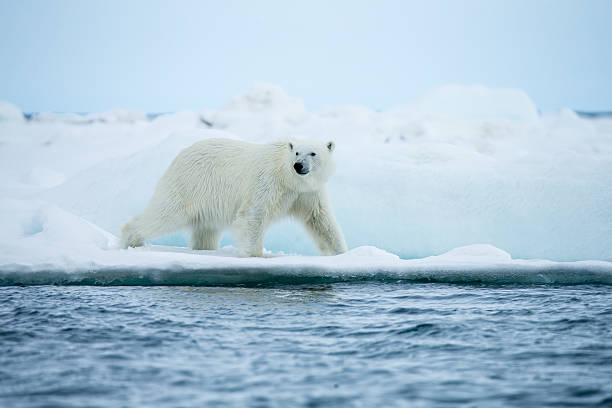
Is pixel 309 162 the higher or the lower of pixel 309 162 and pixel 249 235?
the higher

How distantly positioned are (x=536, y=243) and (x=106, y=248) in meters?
4.44

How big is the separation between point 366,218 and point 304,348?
14.0 ft

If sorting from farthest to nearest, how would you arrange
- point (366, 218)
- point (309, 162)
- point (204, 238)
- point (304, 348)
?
point (366, 218)
point (204, 238)
point (309, 162)
point (304, 348)

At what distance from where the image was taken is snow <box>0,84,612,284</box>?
4453mm

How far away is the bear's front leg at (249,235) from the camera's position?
16.8 ft

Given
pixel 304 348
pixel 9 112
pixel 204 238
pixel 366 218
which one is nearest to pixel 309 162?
pixel 204 238

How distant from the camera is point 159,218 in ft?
18.4

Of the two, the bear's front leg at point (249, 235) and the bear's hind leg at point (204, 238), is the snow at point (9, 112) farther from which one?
the bear's front leg at point (249, 235)

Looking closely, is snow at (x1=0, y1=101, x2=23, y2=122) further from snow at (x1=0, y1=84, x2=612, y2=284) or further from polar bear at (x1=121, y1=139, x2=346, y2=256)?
polar bear at (x1=121, y1=139, x2=346, y2=256)

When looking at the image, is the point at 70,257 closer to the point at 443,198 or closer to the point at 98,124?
the point at 443,198

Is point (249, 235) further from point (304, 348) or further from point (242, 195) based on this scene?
point (304, 348)

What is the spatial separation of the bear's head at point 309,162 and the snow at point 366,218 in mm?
681

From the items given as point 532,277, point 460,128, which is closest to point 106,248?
point 532,277

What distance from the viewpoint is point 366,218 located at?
685cm
